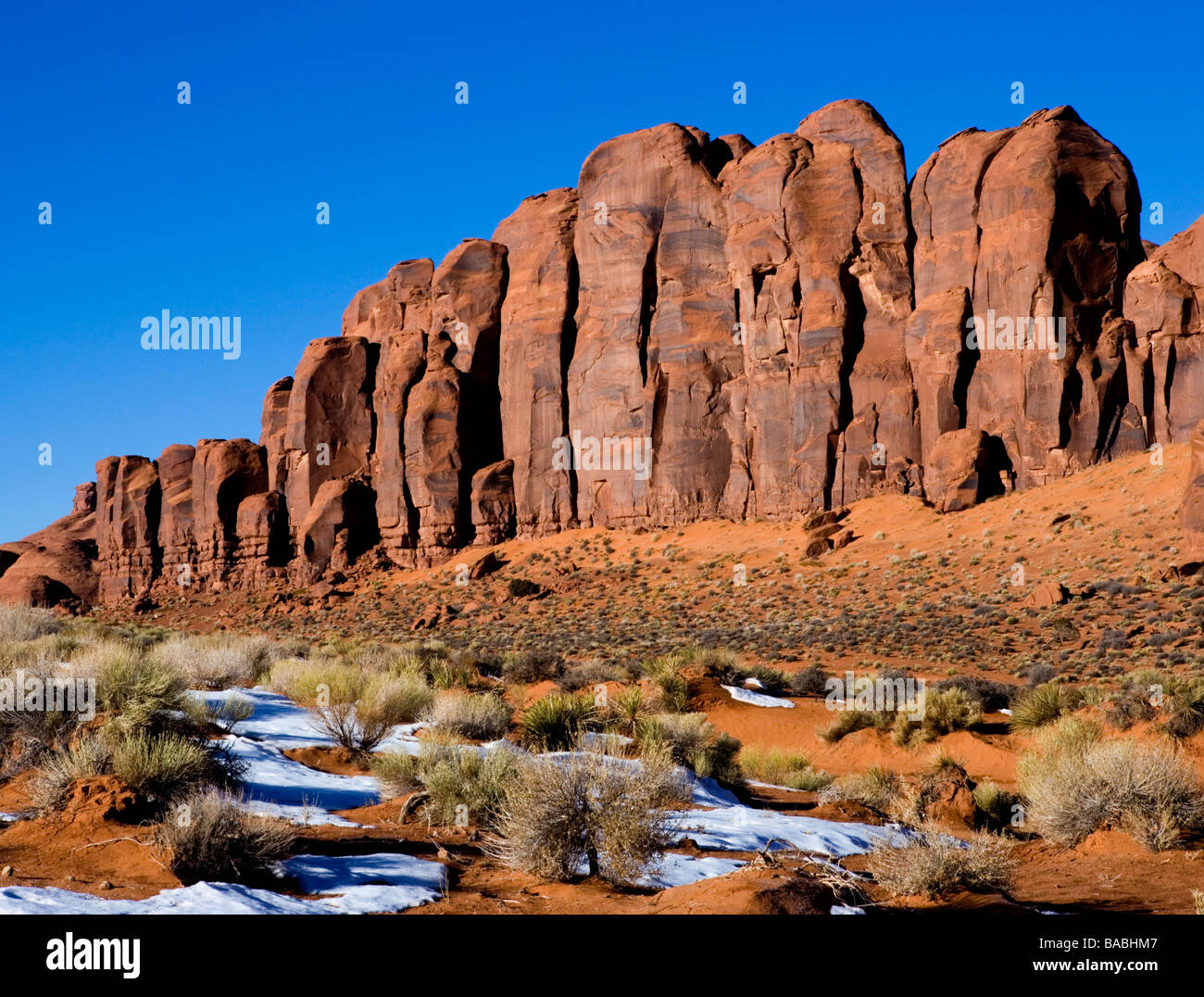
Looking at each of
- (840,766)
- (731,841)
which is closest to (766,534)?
(840,766)

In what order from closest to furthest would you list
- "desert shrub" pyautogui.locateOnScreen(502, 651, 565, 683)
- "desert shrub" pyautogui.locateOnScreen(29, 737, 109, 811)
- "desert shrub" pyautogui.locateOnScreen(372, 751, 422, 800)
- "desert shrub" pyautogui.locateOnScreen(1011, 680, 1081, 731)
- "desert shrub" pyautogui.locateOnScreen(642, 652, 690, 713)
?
"desert shrub" pyautogui.locateOnScreen(29, 737, 109, 811)
"desert shrub" pyautogui.locateOnScreen(372, 751, 422, 800)
"desert shrub" pyautogui.locateOnScreen(1011, 680, 1081, 731)
"desert shrub" pyautogui.locateOnScreen(642, 652, 690, 713)
"desert shrub" pyautogui.locateOnScreen(502, 651, 565, 683)

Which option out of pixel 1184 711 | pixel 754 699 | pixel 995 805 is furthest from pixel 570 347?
pixel 995 805

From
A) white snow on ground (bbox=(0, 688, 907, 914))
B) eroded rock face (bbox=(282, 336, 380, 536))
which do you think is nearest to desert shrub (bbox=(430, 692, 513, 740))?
white snow on ground (bbox=(0, 688, 907, 914))

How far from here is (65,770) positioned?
838 centimetres

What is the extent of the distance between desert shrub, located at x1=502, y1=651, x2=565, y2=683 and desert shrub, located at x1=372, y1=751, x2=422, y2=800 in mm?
11554

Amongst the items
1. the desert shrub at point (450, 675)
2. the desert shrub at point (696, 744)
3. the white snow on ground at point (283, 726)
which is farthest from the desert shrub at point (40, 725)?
the desert shrub at point (450, 675)

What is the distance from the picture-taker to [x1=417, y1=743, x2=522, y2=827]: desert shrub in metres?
9.33

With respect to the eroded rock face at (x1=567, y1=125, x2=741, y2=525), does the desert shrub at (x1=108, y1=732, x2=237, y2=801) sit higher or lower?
lower

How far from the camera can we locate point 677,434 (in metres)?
53.8

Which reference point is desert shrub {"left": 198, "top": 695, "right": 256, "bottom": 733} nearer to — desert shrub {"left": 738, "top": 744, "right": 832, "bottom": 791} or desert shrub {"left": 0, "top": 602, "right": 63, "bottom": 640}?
desert shrub {"left": 0, "top": 602, "right": 63, "bottom": 640}

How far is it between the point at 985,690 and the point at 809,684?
13.1 ft

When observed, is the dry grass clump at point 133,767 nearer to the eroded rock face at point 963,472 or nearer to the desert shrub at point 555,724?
the desert shrub at point 555,724
